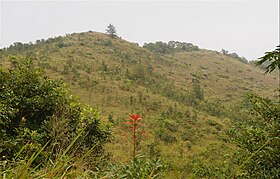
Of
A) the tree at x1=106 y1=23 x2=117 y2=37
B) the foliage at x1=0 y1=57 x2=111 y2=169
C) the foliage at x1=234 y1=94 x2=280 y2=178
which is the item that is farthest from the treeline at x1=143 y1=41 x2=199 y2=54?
the foliage at x1=234 y1=94 x2=280 y2=178

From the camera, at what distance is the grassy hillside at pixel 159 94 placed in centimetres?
1250

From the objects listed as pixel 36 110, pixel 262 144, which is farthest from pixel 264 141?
pixel 36 110

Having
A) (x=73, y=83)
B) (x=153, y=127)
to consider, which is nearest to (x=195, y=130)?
(x=153, y=127)

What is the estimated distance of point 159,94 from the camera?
78.9ft

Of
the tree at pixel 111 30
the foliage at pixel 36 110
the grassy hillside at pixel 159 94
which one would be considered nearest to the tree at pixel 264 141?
the grassy hillside at pixel 159 94

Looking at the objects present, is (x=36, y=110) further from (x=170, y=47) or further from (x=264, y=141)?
(x=170, y=47)

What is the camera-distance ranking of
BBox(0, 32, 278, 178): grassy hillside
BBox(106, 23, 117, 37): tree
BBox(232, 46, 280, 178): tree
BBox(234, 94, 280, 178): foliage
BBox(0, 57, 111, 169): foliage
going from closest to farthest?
BBox(232, 46, 280, 178): tree < BBox(234, 94, 280, 178): foliage < BBox(0, 57, 111, 169): foliage < BBox(0, 32, 278, 178): grassy hillside < BBox(106, 23, 117, 37): tree

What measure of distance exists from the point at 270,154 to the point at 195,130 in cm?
1235

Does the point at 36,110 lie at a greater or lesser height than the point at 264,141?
lesser

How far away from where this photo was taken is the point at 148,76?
30.6 meters

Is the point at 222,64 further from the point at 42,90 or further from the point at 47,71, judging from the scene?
the point at 42,90

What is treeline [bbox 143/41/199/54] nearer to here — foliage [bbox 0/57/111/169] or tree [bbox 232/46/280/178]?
foliage [bbox 0/57/111/169]

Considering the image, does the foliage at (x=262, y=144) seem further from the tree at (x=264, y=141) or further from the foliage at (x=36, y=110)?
the foliage at (x=36, y=110)

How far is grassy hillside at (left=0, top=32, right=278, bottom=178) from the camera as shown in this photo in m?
12.5
